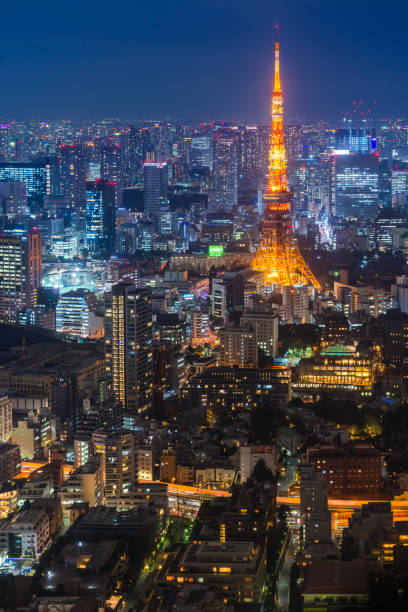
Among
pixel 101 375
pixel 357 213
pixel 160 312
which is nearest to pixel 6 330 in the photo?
pixel 160 312

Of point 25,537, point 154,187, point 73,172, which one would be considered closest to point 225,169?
point 154,187

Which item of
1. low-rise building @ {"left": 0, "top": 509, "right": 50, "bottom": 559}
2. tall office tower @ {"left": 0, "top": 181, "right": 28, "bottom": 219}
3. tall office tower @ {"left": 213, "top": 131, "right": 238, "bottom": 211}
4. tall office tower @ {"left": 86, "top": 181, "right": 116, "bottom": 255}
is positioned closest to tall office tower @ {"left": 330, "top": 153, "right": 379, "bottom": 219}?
tall office tower @ {"left": 213, "top": 131, "right": 238, "bottom": 211}

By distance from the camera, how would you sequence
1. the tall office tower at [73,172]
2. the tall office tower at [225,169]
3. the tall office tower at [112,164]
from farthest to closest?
the tall office tower at [225,169]
the tall office tower at [112,164]
the tall office tower at [73,172]

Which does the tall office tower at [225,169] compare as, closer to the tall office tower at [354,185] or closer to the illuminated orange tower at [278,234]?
the tall office tower at [354,185]

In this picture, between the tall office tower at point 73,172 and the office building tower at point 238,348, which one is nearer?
the office building tower at point 238,348

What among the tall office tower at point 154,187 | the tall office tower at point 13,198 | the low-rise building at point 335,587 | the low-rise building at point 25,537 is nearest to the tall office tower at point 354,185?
the tall office tower at point 154,187

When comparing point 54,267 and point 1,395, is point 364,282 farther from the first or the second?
point 1,395
